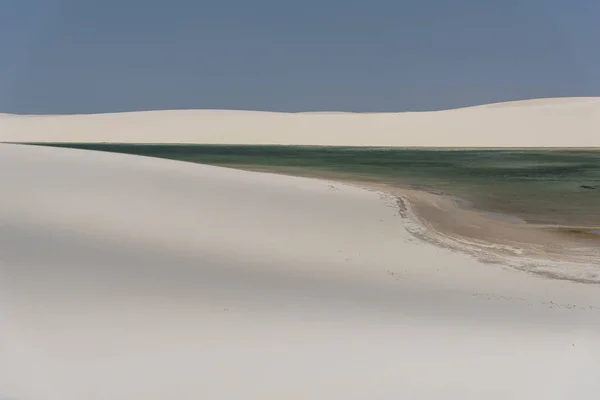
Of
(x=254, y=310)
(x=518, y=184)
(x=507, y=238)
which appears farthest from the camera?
(x=518, y=184)

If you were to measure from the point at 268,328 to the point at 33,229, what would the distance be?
2817mm

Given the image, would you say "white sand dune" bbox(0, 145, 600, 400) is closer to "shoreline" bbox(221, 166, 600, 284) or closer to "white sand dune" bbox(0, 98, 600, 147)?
"shoreline" bbox(221, 166, 600, 284)

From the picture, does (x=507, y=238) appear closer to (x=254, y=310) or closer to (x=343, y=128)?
(x=254, y=310)

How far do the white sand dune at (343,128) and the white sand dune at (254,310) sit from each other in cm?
3435

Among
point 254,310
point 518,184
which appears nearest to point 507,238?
point 254,310

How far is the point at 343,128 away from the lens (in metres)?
50.3

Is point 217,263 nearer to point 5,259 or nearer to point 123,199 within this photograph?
point 5,259

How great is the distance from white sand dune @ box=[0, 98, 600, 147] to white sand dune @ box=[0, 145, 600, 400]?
34.4 m

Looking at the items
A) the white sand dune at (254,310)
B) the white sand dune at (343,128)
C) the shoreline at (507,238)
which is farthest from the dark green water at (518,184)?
the white sand dune at (343,128)

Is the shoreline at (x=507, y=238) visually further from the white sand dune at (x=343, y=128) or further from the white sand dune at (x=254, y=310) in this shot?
the white sand dune at (x=343, y=128)

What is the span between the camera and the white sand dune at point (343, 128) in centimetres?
4162

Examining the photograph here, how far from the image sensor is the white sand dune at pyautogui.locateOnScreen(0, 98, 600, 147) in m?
41.6

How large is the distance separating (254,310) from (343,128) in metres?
46.7

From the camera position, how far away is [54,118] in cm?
6169
